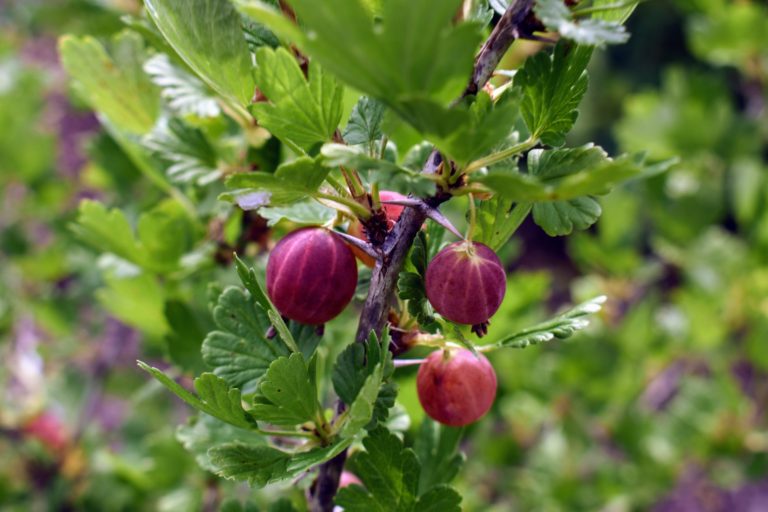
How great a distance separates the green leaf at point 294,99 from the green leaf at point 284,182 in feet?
0.12

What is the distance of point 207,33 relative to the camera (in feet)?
1.36

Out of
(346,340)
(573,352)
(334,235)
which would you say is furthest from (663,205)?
(334,235)

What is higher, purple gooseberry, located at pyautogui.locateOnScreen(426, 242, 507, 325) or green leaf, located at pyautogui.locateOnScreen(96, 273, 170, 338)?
purple gooseberry, located at pyautogui.locateOnScreen(426, 242, 507, 325)

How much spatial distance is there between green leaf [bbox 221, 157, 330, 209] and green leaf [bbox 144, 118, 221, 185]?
0.74ft

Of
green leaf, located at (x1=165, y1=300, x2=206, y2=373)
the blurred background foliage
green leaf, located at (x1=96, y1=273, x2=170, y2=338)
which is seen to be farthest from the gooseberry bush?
the blurred background foliage

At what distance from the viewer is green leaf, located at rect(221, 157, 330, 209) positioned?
1.19ft

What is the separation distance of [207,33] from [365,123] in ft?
0.35

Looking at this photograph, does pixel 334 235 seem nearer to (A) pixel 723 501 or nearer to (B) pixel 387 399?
→ (B) pixel 387 399

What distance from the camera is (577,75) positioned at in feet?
1.32

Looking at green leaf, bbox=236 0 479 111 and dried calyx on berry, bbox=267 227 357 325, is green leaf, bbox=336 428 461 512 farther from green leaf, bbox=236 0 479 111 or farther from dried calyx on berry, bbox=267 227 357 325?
green leaf, bbox=236 0 479 111

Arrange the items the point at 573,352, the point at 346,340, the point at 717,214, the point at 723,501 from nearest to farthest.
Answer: the point at 346,340 < the point at 573,352 < the point at 717,214 < the point at 723,501

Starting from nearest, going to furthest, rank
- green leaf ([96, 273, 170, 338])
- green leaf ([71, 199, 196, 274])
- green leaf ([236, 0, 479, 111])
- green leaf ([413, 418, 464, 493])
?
green leaf ([236, 0, 479, 111]), green leaf ([413, 418, 464, 493]), green leaf ([71, 199, 196, 274]), green leaf ([96, 273, 170, 338])

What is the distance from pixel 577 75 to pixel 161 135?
0.37 metres

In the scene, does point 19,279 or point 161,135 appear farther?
point 19,279
